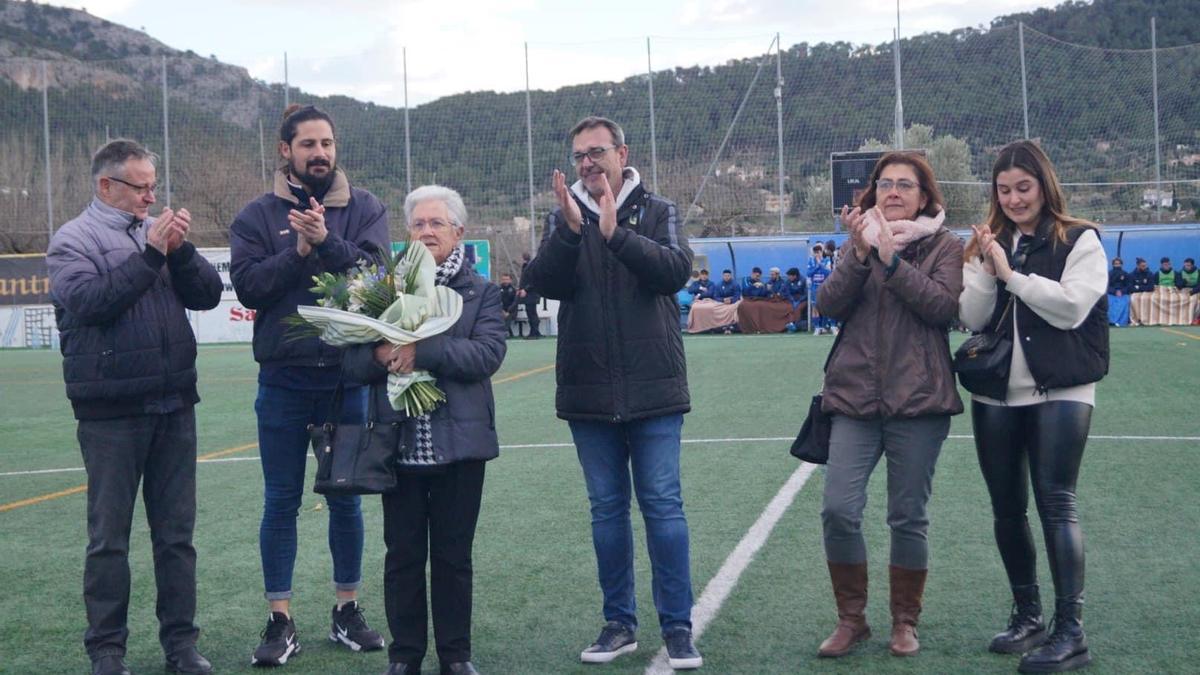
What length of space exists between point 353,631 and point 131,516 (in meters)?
0.94

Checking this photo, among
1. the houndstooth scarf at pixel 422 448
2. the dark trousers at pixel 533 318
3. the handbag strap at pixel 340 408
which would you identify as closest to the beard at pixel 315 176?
the handbag strap at pixel 340 408

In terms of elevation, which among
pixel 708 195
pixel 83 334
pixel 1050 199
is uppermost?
pixel 708 195

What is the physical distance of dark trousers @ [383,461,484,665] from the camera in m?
4.71

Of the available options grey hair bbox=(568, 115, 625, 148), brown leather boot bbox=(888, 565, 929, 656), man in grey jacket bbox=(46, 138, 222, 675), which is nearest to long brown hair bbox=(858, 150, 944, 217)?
grey hair bbox=(568, 115, 625, 148)

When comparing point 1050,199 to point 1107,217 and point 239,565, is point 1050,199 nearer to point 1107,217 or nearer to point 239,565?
point 239,565

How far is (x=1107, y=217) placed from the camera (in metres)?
32.4

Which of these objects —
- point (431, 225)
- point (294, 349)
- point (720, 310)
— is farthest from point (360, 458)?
point (720, 310)

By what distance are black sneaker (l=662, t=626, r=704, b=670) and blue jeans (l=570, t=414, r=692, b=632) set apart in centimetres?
4

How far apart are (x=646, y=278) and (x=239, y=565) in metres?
2.94

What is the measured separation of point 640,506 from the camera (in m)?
5.14

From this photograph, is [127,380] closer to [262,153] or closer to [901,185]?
[901,185]

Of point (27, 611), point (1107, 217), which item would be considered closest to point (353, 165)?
point (1107, 217)

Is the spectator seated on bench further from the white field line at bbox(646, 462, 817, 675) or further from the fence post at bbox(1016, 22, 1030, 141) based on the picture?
the white field line at bbox(646, 462, 817, 675)

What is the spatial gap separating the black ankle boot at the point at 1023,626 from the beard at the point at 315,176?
303cm
